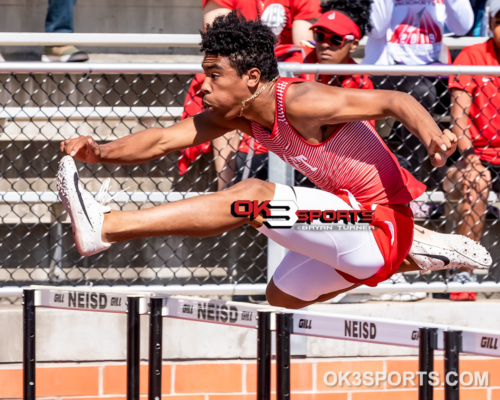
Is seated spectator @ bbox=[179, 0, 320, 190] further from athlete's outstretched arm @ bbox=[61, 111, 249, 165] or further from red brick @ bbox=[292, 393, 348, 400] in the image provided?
red brick @ bbox=[292, 393, 348, 400]

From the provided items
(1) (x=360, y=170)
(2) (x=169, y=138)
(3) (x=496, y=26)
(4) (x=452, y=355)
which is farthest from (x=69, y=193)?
(3) (x=496, y=26)

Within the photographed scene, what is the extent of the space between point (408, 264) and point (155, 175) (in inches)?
67.5

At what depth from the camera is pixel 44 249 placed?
4281mm

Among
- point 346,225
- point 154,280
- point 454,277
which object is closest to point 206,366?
point 154,280

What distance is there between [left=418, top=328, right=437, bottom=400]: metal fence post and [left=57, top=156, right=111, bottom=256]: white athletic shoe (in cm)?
113

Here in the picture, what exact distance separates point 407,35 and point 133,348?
2717 mm

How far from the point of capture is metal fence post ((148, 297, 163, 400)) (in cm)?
323

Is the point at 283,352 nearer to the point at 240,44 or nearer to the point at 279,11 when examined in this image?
the point at 240,44

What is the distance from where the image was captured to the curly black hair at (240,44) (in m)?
3.04

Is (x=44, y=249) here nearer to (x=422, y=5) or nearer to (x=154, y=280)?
(x=154, y=280)

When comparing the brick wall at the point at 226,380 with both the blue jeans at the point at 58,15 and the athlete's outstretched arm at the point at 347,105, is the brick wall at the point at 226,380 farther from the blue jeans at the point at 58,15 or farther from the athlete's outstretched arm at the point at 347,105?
the blue jeans at the point at 58,15

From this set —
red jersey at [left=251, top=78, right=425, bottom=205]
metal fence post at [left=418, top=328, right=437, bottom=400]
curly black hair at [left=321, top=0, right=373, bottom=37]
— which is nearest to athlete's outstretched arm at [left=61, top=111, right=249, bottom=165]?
red jersey at [left=251, top=78, right=425, bottom=205]

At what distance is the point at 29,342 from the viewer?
3.41m

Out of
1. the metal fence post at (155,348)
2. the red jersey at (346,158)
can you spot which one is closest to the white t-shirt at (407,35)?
the red jersey at (346,158)
